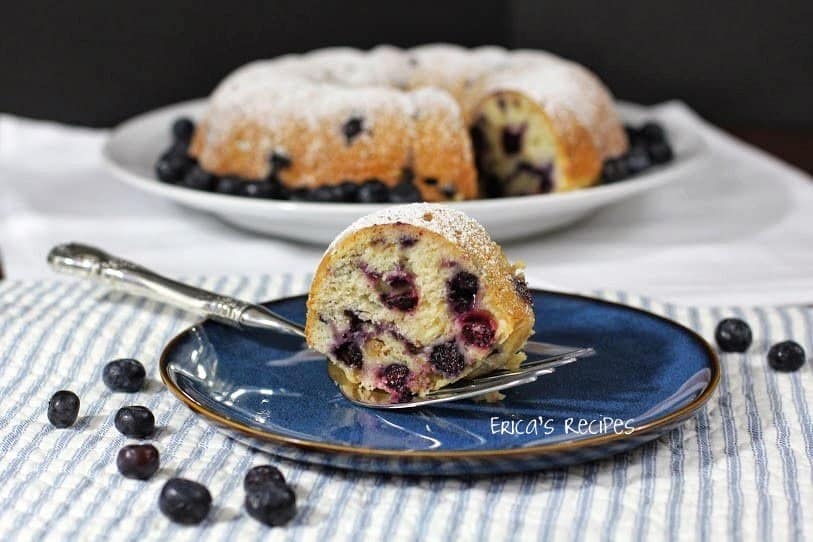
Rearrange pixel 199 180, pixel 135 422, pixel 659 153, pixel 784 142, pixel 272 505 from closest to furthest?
pixel 272 505 → pixel 135 422 → pixel 199 180 → pixel 659 153 → pixel 784 142

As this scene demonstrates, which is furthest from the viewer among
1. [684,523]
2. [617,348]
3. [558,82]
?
[558,82]

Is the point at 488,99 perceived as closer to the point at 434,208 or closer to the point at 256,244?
the point at 256,244

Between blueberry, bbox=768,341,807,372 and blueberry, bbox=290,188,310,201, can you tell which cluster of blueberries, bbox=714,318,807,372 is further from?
blueberry, bbox=290,188,310,201

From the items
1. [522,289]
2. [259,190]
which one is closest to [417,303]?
[522,289]

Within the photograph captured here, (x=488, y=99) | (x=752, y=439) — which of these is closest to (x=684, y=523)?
(x=752, y=439)

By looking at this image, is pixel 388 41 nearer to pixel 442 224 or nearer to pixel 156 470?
pixel 442 224

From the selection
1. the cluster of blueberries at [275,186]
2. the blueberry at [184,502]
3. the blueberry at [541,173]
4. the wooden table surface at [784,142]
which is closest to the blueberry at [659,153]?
the blueberry at [541,173]
